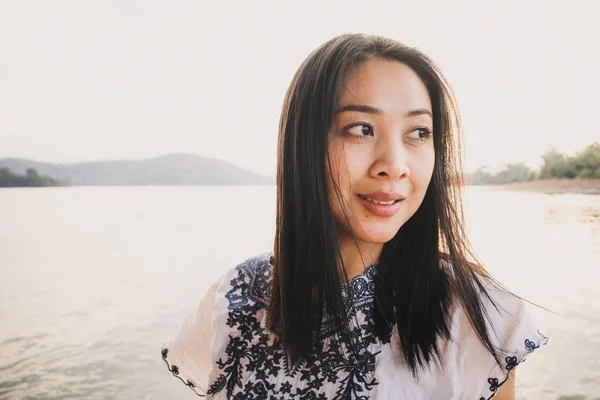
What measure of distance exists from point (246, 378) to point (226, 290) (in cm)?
22

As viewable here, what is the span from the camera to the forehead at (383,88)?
0.87 meters

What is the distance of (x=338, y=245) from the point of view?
0.96m

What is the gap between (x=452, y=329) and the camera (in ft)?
3.15

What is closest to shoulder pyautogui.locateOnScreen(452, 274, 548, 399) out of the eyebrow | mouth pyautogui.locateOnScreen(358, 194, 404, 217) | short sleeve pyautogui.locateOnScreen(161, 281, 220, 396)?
mouth pyautogui.locateOnScreen(358, 194, 404, 217)

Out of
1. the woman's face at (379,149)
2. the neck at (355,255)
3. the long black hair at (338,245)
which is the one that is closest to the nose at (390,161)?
Result: the woman's face at (379,149)

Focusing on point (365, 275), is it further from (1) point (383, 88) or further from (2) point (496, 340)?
(1) point (383, 88)

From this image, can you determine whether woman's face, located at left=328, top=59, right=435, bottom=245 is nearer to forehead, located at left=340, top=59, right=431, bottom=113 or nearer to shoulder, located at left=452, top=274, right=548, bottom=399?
forehead, located at left=340, top=59, right=431, bottom=113

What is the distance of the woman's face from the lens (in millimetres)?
860

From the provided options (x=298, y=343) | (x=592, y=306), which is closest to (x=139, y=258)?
(x=592, y=306)

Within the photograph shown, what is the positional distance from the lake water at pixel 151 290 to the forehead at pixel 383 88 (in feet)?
1.20

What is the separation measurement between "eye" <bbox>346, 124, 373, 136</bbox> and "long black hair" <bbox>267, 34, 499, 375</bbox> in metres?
0.05

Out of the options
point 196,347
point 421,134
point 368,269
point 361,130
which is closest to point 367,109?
point 361,130

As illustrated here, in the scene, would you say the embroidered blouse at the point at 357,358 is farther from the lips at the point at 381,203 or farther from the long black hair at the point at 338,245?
the lips at the point at 381,203

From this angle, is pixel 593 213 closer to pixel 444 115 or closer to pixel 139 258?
pixel 444 115
